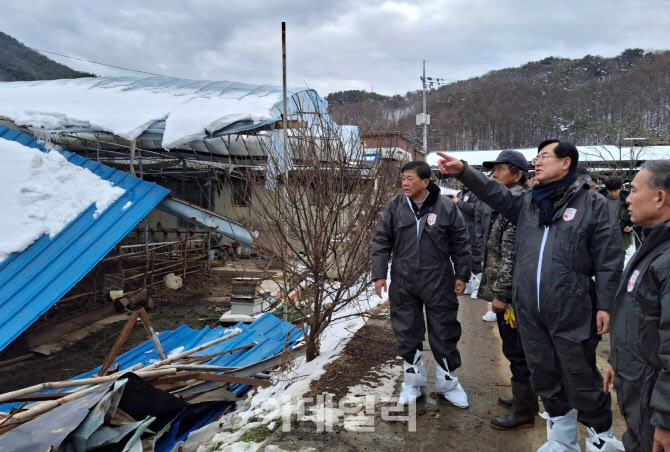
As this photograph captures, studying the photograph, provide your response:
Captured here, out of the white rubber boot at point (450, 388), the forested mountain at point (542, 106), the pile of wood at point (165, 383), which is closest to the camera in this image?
the white rubber boot at point (450, 388)

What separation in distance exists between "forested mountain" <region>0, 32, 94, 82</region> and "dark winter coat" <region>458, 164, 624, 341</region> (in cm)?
4304

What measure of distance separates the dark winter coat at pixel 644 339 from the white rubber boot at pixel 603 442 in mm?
502

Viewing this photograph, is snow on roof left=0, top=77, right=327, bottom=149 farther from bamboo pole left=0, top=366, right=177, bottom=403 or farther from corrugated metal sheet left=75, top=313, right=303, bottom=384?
bamboo pole left=0, top=366, right=177, bottom=403

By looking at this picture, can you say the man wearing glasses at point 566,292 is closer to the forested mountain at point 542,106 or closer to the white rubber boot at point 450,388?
the white rubber boot at point 450,388

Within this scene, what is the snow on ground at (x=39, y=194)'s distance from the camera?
26.6 ft

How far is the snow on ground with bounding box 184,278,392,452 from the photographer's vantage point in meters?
3.28

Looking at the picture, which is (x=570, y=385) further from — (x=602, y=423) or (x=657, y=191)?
(x=657, y=191)

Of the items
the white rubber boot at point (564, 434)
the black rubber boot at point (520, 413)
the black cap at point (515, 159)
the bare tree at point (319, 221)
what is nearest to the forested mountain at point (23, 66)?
the bare tree at point (319, 221)

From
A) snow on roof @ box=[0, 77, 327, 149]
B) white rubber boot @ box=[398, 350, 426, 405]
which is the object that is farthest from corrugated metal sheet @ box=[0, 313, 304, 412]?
snow on roof @ box=[0, 77, 327, 149]

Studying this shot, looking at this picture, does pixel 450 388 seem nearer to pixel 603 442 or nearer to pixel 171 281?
pixel 603 442

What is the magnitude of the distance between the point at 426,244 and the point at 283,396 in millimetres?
1877

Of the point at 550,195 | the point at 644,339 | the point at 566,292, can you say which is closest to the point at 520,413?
the point at 566,292

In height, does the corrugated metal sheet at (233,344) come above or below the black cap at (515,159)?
below

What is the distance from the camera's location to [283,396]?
12.6 ft
